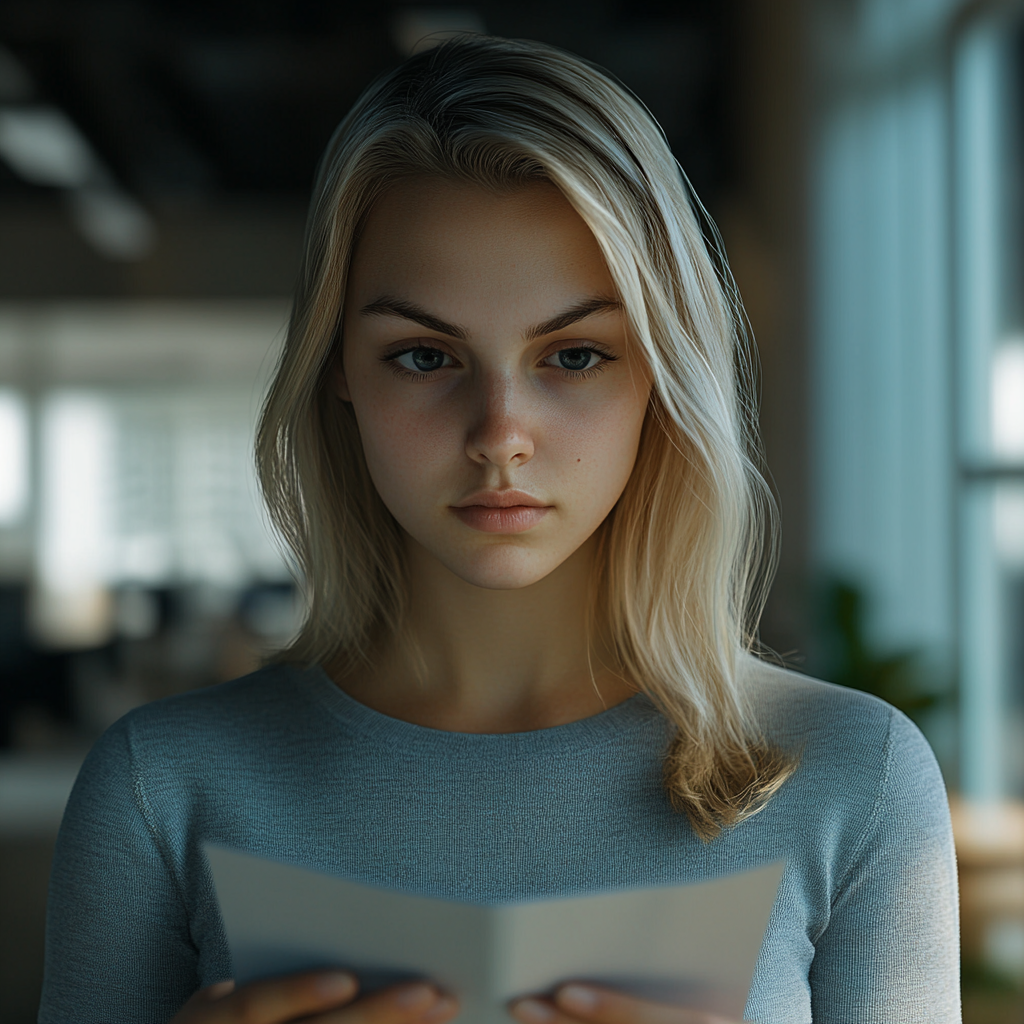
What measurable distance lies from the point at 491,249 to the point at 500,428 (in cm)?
15

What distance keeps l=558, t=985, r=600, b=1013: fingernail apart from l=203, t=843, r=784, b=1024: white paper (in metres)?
0.01

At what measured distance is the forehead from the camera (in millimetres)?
905

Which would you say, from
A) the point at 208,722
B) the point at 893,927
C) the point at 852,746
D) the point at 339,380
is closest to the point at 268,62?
the point at 339,380

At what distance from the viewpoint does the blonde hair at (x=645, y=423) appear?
0.92 metres

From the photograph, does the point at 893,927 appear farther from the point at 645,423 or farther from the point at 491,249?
the point at 491,249

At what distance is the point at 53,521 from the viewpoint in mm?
6371

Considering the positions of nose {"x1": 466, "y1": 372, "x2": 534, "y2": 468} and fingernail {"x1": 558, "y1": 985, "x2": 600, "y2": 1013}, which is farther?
nose {"x1": 466, "y1": 372, "x2": 534, "y2": 468}

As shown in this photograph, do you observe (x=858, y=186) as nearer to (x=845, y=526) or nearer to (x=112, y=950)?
(x=845, y=526)

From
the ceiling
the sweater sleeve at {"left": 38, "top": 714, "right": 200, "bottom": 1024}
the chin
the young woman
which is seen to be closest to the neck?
the young woman

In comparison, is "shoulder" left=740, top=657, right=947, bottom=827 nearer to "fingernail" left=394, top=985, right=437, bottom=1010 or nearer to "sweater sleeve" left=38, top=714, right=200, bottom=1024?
"fingernail" left=394, top=985, right=437, bottom=1010

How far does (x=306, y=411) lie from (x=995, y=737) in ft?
8.96

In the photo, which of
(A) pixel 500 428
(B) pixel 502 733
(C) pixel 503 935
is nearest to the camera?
(C) pixel 503 935

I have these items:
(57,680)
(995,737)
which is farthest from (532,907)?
(57,680)

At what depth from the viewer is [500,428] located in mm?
892
